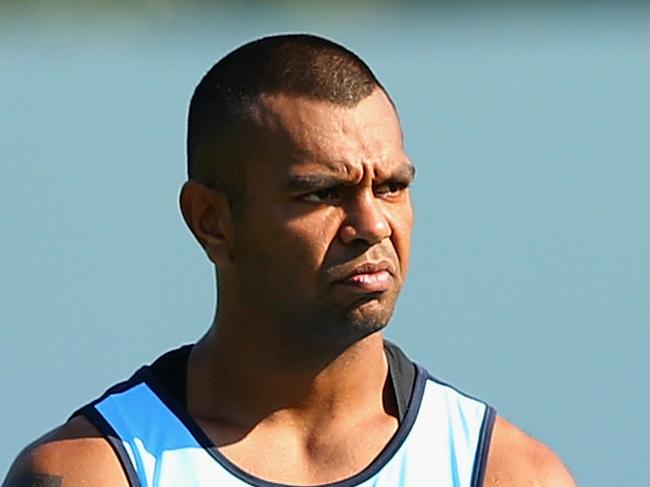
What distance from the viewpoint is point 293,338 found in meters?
3.96

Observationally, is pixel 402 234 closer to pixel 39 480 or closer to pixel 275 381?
pixel 275 381

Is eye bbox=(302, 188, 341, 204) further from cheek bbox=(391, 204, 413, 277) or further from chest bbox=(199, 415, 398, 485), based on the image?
chest bbox=(199, 415, 398, 485)

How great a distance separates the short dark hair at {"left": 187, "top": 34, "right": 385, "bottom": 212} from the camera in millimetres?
3943

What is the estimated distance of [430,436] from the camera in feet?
13.2

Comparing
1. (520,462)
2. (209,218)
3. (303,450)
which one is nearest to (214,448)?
(303,450)

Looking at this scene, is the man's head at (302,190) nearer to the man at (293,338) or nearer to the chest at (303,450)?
the man at (293,338)

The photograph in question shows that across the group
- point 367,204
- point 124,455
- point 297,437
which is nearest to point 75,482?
point 124,455

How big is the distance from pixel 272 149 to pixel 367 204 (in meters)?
0.17

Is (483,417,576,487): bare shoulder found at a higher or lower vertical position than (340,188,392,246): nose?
lower

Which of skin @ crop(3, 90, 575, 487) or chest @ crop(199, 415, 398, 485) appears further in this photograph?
chest @ crop(199, 415, 398, 485)

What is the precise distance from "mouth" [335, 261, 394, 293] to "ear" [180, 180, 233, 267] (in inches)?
9.5

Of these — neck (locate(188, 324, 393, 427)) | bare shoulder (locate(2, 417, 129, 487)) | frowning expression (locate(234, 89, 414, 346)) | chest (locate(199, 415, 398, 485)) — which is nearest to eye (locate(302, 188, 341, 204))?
frowning expression (locate(234, 89, 414, 346))

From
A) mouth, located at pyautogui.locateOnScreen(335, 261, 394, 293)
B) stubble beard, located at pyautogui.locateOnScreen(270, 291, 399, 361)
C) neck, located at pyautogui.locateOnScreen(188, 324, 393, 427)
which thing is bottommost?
neck, located at pyautogui.locateOnScreen(188, 324, 393, 427)

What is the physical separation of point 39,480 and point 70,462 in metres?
0.05
